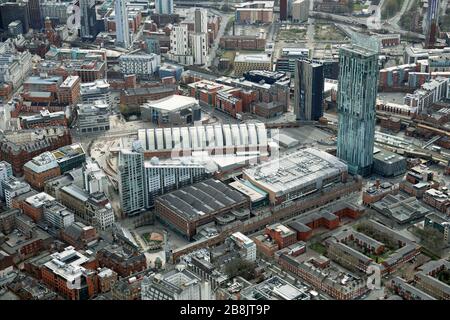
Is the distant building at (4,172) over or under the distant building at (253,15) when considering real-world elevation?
under

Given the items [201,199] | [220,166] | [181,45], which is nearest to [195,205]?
[201,199]

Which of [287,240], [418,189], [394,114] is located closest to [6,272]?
[287,240]

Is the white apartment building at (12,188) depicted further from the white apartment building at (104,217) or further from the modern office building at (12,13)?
the modern office building at (12,13)

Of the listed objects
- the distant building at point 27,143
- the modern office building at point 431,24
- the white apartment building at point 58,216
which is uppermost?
the modern office building at point 431,24

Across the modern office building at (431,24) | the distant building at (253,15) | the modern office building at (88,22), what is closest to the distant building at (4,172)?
the modern office building at (88,22)

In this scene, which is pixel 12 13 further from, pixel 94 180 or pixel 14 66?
pixel 94 180

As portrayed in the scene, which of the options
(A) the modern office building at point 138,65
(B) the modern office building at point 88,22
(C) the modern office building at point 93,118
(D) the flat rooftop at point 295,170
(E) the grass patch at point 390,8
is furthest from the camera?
(E) the grass patch at point 390,8

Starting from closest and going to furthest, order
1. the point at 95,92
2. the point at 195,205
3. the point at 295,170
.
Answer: the point at 195,205 → the point at 295,170 → the point at 95,92
